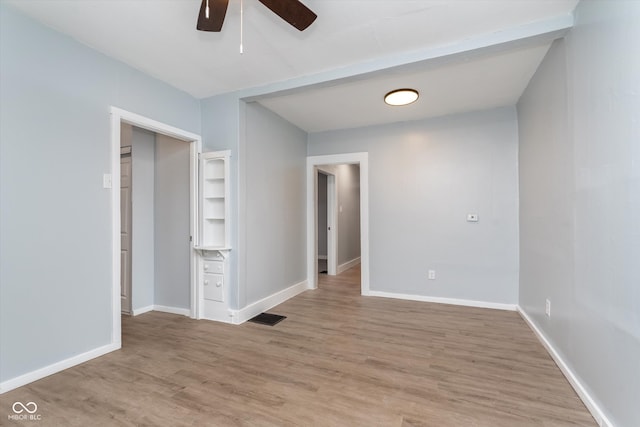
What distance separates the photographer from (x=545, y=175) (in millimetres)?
2465

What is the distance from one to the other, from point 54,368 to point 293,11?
2.97 meters

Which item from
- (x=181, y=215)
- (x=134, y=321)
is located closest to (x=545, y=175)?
(x=181, y=215)

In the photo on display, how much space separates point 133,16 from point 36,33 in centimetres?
73

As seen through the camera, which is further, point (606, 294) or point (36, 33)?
point (36, 33)

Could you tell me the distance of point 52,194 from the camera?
2.07m

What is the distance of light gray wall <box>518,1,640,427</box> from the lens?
1.32m

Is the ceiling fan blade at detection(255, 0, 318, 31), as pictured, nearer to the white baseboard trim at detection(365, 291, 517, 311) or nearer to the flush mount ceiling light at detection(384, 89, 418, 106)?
the flush mount ceiling light at detection(384, 89, 418, 106)

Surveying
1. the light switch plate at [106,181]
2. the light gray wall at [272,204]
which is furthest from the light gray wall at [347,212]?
the light switch plate at [106,181]

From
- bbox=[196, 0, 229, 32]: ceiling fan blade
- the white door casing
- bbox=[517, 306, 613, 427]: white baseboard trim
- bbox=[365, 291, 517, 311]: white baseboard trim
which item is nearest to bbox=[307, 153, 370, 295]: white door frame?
bbox=[365, 291, 517, 311]: white baseboard trim

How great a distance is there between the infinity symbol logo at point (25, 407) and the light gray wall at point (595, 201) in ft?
10.4

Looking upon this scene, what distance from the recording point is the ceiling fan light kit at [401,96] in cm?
296

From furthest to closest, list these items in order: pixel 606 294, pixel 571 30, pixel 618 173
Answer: pixel 571 30 → pixel 606 294 → pixel 618 173

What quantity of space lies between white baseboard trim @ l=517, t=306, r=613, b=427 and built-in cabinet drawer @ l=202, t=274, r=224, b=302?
306 centimetres

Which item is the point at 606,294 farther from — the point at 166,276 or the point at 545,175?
the point at 166,276
